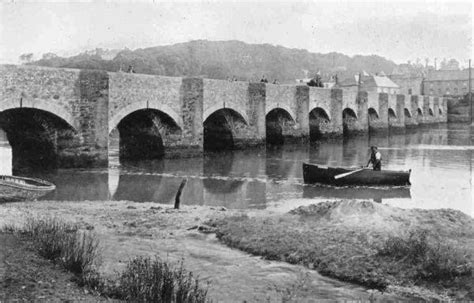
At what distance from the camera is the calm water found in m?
15.5

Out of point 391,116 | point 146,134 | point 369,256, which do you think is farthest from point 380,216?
point 391,116

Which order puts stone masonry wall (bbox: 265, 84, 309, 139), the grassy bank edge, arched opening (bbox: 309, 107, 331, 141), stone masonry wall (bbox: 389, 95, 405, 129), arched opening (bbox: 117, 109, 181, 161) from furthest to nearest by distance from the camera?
stone masonry wall (bbox: 389, 95, 405, 129) < arched opening (bbox: 309, 107, 331, 141) < stone masonry wall (bbox: 265, 84, 309, 139) < arched opening (bbox: 117, 109, 181, 161) < the grassy bank edge

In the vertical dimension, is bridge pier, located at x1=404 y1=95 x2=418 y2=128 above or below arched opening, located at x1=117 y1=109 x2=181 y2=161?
above

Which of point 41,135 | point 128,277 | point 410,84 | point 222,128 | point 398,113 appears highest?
point 410,84

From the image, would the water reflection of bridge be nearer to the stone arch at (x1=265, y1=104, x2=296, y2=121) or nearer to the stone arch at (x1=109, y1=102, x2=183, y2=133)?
the stone arch at (x1=109, y1=102, x2=183, y2=133)

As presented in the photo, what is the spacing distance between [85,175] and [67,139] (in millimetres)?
1788

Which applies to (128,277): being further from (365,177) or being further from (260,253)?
(365,177)

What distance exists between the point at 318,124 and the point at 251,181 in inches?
828

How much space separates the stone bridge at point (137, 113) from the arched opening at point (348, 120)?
5886mm

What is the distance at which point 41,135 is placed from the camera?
20.1 meters

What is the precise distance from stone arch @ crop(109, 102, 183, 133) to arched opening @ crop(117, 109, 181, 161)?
276 mm

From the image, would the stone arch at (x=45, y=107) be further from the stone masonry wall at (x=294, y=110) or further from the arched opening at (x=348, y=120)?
the arched opening at (x=348, y=120)

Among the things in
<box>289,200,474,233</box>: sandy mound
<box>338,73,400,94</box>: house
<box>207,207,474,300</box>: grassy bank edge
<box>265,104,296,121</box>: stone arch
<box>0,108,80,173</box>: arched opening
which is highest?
<box>338,73,400,94</box>: house

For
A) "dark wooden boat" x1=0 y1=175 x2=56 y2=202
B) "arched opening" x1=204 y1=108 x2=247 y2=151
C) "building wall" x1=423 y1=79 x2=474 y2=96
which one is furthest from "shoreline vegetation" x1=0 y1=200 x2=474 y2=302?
"building wall" x1=423 y1=79 x2=474 y2=96
